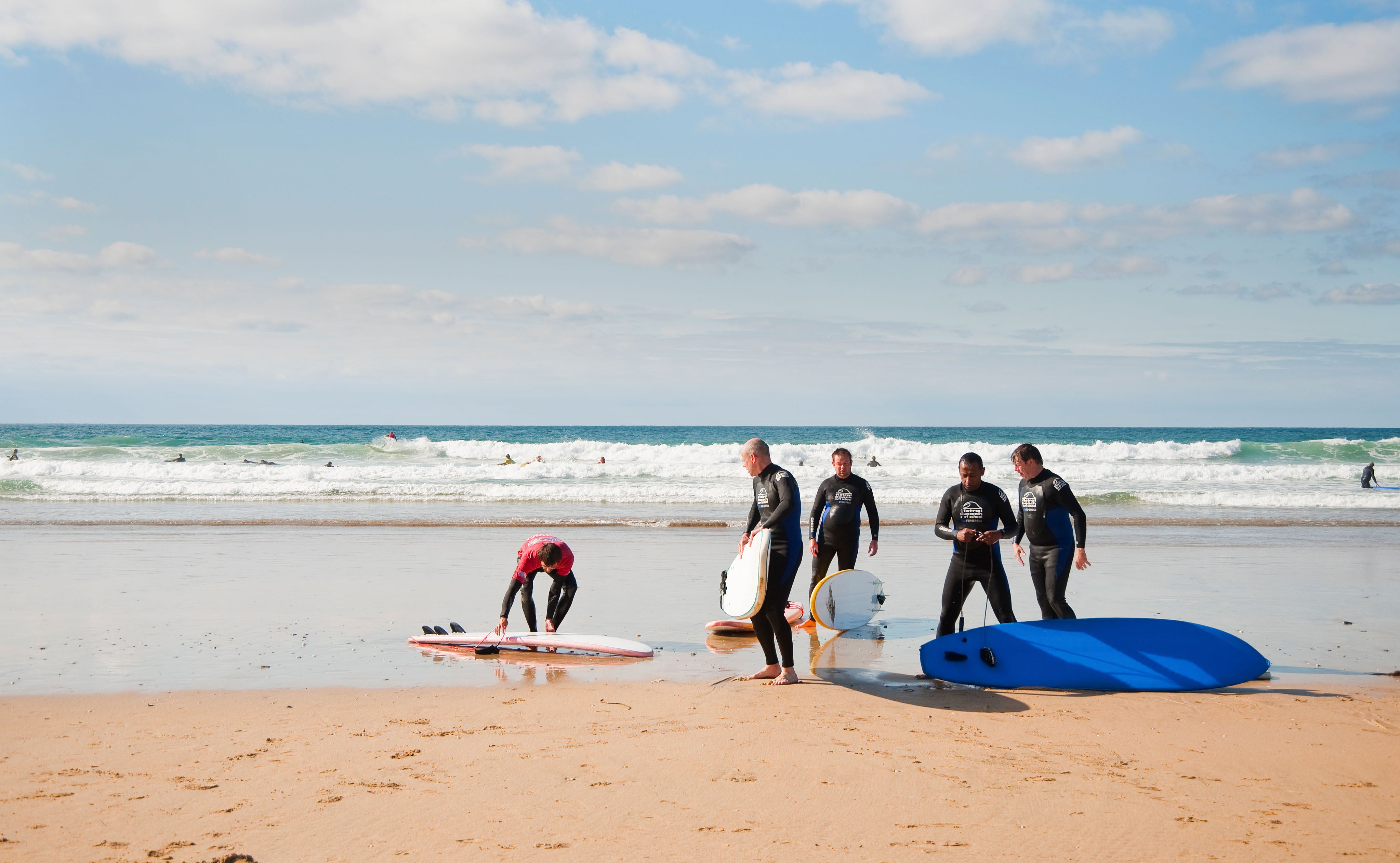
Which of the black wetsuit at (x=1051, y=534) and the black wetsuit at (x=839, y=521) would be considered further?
the black wetsuit at (x=839, y=521)

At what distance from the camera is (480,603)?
889cm

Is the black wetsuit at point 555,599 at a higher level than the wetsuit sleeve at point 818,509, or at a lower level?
lower

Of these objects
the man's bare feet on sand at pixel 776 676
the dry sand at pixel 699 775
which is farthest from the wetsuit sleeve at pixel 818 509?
the dry sand at pixel 699 775

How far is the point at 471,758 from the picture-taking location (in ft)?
14.6

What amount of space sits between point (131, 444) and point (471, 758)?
5560cm

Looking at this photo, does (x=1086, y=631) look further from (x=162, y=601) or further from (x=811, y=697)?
(x=162, y=601)

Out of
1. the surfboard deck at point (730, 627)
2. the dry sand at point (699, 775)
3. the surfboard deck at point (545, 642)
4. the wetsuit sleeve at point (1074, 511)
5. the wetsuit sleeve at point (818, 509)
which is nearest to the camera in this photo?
the dry sand at point (699, 775)

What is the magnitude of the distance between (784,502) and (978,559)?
1743 mm

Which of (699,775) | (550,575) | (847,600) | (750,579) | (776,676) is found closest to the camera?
(699,775)

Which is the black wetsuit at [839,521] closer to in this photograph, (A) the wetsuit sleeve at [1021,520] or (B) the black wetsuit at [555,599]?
(A) the wetsuit sleeve at [1021,520]

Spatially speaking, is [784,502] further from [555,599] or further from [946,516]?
[555,599]

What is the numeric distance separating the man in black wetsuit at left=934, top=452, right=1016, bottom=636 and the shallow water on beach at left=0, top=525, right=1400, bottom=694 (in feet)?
1.96

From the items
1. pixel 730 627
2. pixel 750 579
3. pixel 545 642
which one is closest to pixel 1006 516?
pixel 750 579

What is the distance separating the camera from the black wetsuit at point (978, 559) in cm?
666
